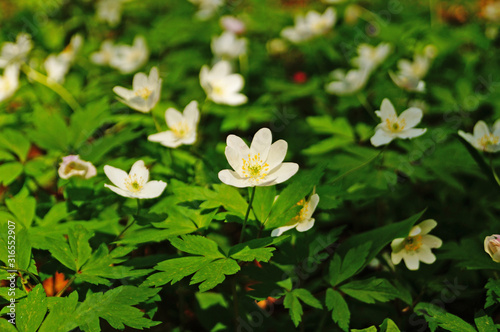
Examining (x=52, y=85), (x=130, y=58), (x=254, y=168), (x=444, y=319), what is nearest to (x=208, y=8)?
(x=130, y=58)

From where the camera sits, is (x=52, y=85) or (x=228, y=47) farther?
(x=228, y=47)

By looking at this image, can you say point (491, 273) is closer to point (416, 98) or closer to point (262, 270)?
point (262, 270)

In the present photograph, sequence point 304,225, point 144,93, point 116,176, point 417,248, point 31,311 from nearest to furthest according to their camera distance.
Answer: point 31,311
point 304,225
point 116,176
point 417,248
point 144,93

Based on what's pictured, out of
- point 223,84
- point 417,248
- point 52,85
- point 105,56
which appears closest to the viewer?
point 417,248

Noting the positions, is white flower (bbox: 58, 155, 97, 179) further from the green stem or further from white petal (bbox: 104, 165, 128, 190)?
the green stem

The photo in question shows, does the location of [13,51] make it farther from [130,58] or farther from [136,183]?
[136,183]

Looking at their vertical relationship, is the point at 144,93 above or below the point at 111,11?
above

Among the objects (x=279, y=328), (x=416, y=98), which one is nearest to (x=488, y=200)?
(x=416, y=98)
